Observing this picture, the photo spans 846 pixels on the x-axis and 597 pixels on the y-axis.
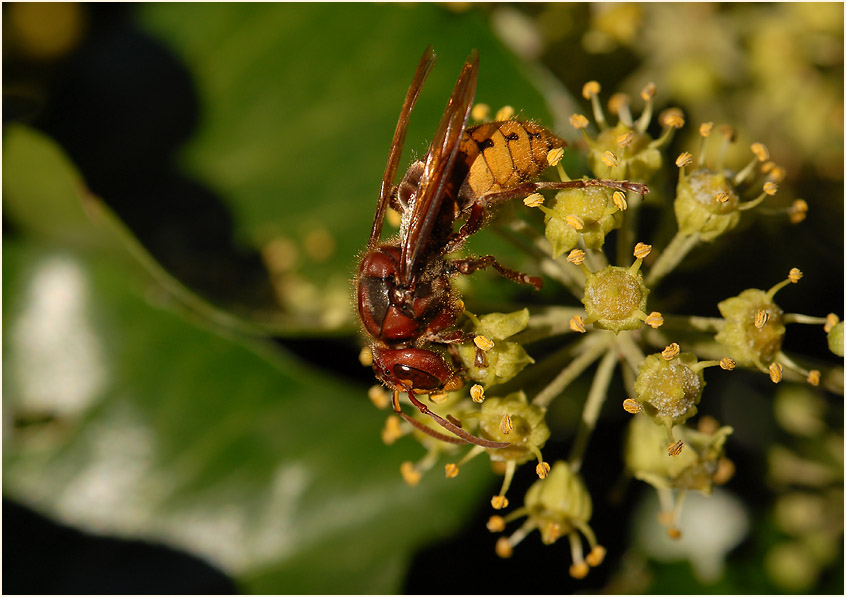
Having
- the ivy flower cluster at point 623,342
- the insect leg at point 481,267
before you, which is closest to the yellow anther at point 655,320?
the ivy flower cluster at point 623,342

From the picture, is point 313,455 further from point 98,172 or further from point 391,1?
point 391,1

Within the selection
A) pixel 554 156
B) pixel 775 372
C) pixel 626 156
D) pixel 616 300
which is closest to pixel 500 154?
pixel 554 156

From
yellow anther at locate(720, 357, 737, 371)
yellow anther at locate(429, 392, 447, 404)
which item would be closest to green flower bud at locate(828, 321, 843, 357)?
yellow anther at locate(720, 357, 737, 371)

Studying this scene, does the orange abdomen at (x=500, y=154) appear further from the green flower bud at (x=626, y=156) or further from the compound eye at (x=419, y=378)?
the compound eye at (x=419, y=378)

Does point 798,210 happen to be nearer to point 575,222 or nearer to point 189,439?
point 575,222

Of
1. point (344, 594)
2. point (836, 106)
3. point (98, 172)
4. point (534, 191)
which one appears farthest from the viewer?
point (98, 172)

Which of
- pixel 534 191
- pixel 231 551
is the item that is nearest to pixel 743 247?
pixel 534 191
